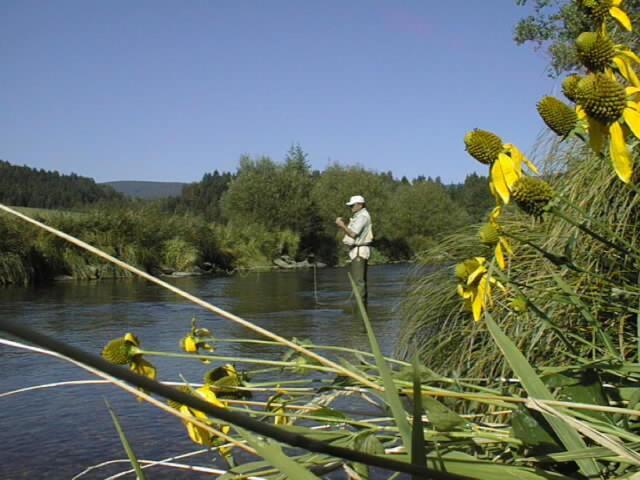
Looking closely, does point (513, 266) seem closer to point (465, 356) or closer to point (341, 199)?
point (465, 356)

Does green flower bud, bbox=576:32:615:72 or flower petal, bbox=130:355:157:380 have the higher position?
green flower bud, bbox=576:32:615:72

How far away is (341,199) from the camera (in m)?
31.6

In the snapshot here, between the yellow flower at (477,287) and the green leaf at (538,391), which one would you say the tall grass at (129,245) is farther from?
the green leaf at (538,391)

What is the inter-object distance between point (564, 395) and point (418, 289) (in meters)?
2.09

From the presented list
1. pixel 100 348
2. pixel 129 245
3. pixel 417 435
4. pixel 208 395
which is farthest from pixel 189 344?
pixel 129 245

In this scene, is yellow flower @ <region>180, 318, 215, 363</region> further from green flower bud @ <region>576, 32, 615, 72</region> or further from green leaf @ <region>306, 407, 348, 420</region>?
green flower bud @ <region>576, 32, 615, 72</region>

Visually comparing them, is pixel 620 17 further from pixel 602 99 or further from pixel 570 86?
pixel 602 99

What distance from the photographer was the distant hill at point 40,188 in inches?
1702

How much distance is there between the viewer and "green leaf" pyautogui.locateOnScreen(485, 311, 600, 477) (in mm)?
596

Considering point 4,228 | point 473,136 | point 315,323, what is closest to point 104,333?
point 315,323

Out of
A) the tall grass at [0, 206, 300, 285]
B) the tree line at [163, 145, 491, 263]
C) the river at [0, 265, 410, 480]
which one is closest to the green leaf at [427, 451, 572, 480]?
the river at [0, 265, 410, 480]

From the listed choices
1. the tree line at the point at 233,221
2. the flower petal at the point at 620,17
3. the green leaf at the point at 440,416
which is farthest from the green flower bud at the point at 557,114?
the tree line at the point at 233,221

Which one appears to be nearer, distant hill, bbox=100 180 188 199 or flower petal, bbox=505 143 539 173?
flower petal, bbox=505 143 539 173

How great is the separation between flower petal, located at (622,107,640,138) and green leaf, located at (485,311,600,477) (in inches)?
10.0
